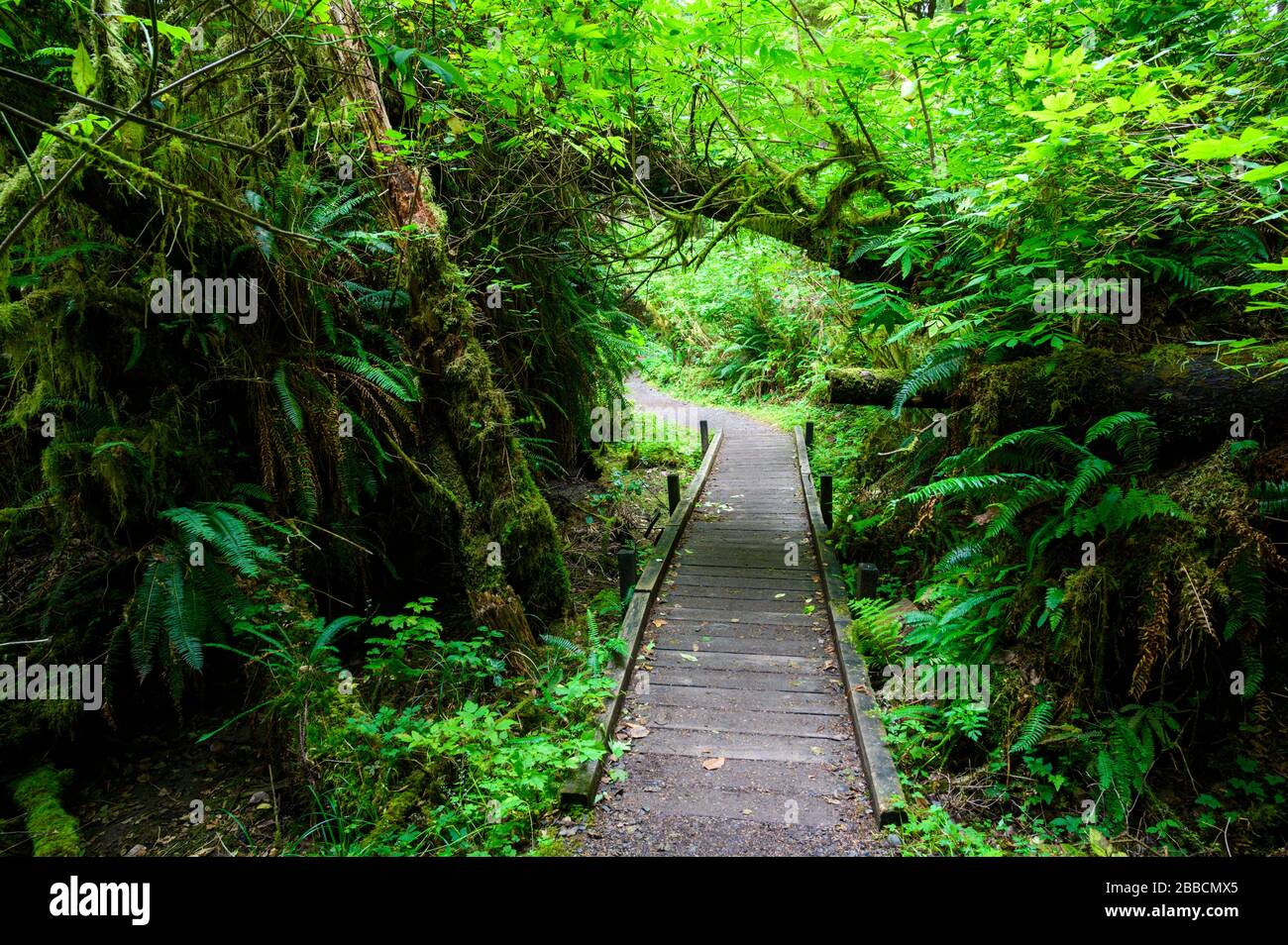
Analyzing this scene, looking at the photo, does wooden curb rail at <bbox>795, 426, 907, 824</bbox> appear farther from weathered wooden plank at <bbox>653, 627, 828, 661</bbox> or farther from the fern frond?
the fern frond

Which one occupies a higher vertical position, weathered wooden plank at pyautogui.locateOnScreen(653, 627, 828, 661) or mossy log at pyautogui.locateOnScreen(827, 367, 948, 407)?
mossy log at pyautogui.locateOnScreen(827, 367, 948, 407)

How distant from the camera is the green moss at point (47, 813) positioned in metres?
3.66

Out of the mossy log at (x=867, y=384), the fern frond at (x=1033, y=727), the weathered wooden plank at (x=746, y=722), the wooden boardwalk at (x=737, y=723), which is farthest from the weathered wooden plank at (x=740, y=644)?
the mossy log at (x=867, y=384)

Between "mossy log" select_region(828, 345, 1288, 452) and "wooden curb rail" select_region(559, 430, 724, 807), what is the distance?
369 cm

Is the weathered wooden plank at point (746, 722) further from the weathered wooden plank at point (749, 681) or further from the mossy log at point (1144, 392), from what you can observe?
the mossy log at point (1144, 392)

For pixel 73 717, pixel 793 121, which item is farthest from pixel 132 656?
pixel 793 121

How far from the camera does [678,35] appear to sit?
516 centimetres

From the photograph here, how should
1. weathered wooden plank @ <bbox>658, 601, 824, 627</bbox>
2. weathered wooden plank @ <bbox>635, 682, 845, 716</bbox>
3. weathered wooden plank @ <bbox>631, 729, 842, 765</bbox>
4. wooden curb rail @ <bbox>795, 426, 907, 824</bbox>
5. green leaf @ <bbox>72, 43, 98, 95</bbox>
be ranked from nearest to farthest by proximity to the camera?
green leaf @ <bbox>72, 43, 98, 95</bbox> → wooden curb rail @ <bbox>795, 426, 907, 824</bbox> → weathered wooden plank @ <bbox>631, 729, 842, 765</bbox> → weathered wooden plank @ <bbox>635, 682, 845, 716</bbox> → weathered wooden plank @ <bbox>658, 601, 824, 627</bbox>

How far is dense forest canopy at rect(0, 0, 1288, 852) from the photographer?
3713 millimetres

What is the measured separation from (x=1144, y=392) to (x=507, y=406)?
549 centimetres

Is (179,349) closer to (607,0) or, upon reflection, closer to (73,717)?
(73,717)

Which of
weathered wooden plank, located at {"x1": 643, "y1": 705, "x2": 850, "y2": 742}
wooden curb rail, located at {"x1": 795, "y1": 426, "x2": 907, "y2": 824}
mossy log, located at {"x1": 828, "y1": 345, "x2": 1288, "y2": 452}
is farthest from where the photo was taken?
weathered wooden plank, located at {"x1": 643, "y1": 705, "x2": 850, "y2": 742}

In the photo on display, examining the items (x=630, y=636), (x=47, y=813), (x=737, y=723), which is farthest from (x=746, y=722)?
(x=47, y=813)

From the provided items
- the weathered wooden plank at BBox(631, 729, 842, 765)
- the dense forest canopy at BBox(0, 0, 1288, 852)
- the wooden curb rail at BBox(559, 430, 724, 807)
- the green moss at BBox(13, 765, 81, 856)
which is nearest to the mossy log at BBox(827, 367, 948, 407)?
the dense forest canopy at BBox(0, 0, 1288, 852)
